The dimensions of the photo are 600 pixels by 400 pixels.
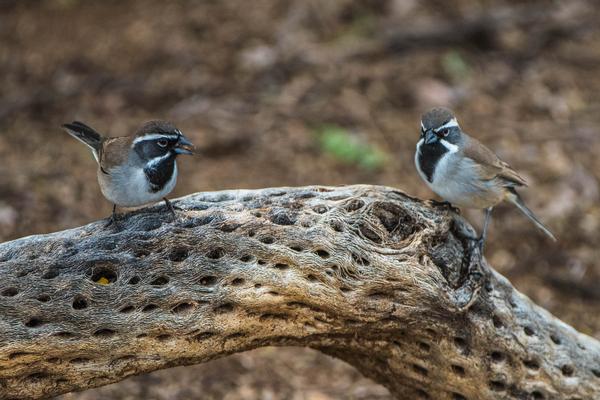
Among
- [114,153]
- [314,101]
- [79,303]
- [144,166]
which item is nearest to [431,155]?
[144,166]

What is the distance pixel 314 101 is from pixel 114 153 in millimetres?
5683

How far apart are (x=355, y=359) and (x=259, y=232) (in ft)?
4.60

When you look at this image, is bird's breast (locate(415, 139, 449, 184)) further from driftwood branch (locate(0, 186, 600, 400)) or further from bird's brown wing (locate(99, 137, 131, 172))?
bird's brown wing (locate(99, 137, 131, 172))

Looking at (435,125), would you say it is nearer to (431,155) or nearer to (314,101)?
(431,155)

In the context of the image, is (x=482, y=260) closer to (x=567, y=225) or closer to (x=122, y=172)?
(x=122, y=172)

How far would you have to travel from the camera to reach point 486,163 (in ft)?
19.8

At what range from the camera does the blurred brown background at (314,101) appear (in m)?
8.80

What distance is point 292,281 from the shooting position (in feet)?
16.3

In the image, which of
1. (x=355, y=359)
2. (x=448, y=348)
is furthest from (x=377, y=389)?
(x=448, y=348)

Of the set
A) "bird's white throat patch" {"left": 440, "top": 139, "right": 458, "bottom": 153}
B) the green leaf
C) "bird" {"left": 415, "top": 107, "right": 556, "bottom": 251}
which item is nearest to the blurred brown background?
the green leaf

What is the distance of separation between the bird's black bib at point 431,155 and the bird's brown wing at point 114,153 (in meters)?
2.12

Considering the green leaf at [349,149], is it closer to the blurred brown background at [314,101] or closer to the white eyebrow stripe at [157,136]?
the blurred brown background at [314,101]

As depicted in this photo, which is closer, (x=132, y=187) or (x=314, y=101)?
(x=132, y=187)

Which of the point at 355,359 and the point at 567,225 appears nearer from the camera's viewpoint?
the point at 355,359
